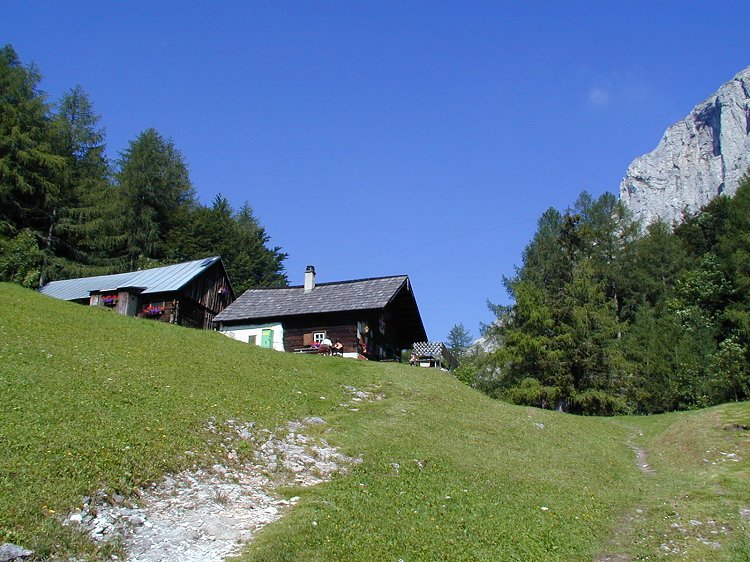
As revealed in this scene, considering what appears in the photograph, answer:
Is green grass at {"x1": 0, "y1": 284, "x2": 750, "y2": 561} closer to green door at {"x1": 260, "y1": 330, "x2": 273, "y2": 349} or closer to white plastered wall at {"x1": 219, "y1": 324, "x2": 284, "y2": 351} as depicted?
white plastered wall at {"x1": 219, "y1": 324, "x2": 284, "y2": 351}

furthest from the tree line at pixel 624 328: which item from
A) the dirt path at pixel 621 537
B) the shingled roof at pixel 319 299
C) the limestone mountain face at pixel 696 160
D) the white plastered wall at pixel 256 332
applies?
the limestone mountain face at pixel 696 160

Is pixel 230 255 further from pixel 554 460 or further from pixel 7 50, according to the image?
pixel 554 460

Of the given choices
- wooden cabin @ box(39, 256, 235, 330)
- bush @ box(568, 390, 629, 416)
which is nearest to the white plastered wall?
wooden cabin @ box(39, 256, 235, 330)

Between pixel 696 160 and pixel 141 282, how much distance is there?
387ft

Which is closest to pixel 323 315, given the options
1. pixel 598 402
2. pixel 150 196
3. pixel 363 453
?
pixel 598 402

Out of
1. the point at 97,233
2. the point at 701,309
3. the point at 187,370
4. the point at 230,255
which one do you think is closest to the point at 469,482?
the point at 187,370

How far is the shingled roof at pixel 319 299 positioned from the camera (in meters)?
44.7

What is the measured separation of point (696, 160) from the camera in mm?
136875

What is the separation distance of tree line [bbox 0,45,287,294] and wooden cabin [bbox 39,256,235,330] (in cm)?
419

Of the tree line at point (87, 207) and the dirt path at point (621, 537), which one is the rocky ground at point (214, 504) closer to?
the dirt path at point (621, 537)

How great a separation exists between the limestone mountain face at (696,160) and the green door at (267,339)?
95.9m

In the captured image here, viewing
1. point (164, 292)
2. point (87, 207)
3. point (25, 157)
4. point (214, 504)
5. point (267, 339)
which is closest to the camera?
point (214, 504)

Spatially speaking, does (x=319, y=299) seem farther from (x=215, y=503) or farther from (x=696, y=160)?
(x=696, y=160)

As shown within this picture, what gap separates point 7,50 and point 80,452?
Result: 58.9 meters
